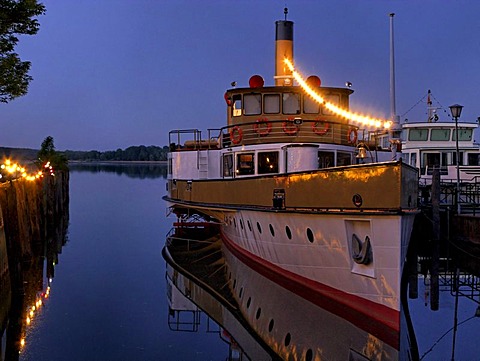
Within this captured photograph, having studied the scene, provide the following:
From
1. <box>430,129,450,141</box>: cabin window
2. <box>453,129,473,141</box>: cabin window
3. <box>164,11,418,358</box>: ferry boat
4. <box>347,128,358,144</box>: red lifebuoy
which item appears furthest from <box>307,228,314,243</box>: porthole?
<box>453,129,473,141</box>: cabin window

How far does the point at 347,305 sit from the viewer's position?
13523 millimetres

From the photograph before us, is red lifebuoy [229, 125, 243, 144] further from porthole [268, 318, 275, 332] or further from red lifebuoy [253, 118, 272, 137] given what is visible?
porthole [268, 318, 275, 332]

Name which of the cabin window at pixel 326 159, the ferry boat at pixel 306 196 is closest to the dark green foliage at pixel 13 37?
the ferry boat at pixel 306 196

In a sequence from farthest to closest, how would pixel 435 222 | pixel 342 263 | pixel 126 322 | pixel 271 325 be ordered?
pixel 435 222, pixel 126 322, pixel 271 325, pixel 342 263

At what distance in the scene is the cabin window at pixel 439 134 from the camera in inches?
1385

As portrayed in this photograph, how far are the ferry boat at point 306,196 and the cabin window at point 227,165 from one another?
63 mm

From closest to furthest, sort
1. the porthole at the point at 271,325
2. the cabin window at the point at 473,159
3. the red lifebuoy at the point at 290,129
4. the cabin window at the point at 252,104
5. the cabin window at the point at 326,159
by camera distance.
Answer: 1. the porthole at the point at 271,325
2. the cabin window at the point at 326,159
3. the red lifebuoy at the point at 290,129
4. the cabin window at the point at 252,104
5. the cabin window at the point at 473,159

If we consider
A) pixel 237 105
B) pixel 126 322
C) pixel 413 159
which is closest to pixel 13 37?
pixel 237 105

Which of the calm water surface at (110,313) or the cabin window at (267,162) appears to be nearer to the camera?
the calm water surface at (110,313)

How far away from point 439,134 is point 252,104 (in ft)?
59.6

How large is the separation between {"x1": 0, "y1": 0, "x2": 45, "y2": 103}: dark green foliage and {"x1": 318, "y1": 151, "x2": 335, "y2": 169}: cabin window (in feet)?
46.9

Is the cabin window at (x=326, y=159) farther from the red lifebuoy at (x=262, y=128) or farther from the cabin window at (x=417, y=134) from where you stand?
the cabin window at (x=417, y=134)

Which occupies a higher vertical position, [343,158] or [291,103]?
[291,103]

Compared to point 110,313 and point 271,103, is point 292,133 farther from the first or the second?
point 110,313
